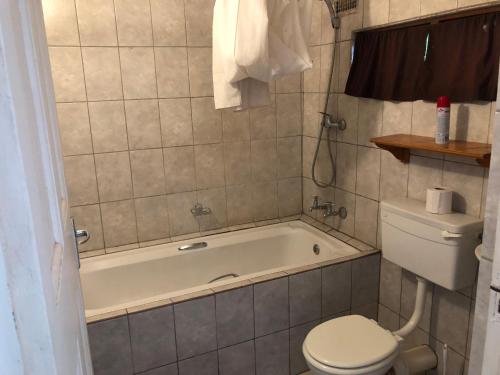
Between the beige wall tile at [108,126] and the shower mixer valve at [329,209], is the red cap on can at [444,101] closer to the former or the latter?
the shower mixer valve at [329,209]

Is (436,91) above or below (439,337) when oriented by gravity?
above

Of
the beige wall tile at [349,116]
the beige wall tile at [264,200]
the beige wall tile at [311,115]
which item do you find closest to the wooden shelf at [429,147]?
the beige wall tile at [349,116]

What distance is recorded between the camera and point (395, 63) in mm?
2066

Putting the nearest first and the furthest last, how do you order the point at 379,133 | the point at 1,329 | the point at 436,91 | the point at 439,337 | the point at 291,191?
the point at 1,329 < the point at 436,91 < the point at 439,337 < the point at 379,133 < the point at 291,191

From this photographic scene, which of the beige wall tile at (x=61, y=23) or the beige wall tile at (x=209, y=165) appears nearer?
the beige wall tile at (x=61, y=23)

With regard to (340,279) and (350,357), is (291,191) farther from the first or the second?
(350,357)

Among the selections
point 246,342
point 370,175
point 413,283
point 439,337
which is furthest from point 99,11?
point 439,337

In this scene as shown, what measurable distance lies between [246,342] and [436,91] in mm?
1494

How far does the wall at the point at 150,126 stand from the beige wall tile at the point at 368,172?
→ 2.08 feet

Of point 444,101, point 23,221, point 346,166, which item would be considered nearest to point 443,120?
point 444,101

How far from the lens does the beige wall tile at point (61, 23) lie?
7.08 feet

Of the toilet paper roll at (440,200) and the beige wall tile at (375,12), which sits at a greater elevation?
the beige wall tile at (375,12)

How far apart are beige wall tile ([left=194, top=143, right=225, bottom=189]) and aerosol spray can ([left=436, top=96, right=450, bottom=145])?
53.2 inches

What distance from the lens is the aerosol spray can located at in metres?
1.74
